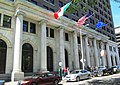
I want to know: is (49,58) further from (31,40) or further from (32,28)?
(32,28)

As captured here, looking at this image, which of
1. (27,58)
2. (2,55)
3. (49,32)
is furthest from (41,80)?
(49,32)

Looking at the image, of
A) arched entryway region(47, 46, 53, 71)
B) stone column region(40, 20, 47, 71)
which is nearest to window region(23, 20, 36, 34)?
stone column region(40, 20, 47, 71)

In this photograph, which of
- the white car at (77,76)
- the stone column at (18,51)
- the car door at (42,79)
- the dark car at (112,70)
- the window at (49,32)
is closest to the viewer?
the car door at (42,79)

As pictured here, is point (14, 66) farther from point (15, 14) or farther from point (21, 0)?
point (21, 0)

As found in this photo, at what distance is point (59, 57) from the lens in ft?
95.7

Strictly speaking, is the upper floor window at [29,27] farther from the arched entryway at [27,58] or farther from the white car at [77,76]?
the white car at [77,76]

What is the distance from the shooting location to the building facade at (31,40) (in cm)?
2209

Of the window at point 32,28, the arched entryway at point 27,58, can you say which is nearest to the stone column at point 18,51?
the arched entryway at point 27,58

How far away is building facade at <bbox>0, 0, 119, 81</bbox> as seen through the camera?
72.5 feet

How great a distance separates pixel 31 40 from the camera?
1019 inches

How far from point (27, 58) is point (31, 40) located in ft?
11.6

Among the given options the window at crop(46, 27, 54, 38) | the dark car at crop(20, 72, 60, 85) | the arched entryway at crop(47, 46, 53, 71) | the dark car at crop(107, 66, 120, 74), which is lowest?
the dark car at crop(107, 66, 120, 74)

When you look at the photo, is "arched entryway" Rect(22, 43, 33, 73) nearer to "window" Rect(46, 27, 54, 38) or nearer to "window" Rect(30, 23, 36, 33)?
"window" Rect(30, 23, 36, 33)

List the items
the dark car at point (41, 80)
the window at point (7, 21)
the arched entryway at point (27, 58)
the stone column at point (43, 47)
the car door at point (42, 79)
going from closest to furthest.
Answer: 1. the dark car at point (41, 80)
2. the car door at point (42, 79)
3. the window at point (7, 21)
4. the arched entryway at point (27, 58)
5. the stone column at point (43, 47)
